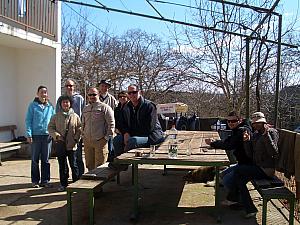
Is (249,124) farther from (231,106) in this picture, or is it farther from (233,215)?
(231,106)

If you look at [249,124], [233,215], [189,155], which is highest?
[249,124]

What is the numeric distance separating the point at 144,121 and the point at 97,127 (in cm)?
80

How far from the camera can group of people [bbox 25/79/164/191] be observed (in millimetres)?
5589

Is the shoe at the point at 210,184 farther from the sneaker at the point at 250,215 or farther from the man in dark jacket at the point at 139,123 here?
the sneaker at the point at 250,215

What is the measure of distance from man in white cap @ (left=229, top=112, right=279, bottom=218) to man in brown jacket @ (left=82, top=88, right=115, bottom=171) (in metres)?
1.96

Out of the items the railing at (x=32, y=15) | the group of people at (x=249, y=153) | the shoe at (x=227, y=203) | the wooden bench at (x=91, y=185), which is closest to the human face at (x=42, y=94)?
the wooden bench at (x=91, y=185)

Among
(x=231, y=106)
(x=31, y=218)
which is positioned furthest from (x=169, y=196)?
(x=231, y=106)

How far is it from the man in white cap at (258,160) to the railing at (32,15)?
575 cm

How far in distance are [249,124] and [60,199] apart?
279 centimetres

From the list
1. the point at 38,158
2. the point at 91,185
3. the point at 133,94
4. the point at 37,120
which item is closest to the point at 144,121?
the point at 133,94

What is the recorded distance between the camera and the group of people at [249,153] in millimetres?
4871

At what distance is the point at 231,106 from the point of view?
12.8m

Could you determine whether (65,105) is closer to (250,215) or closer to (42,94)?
(42,94)

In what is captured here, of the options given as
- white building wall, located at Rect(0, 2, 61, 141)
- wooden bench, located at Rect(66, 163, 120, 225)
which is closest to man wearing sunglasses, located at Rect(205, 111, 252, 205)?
wooden bench, located at Rect(66, 163, 120, 225)
